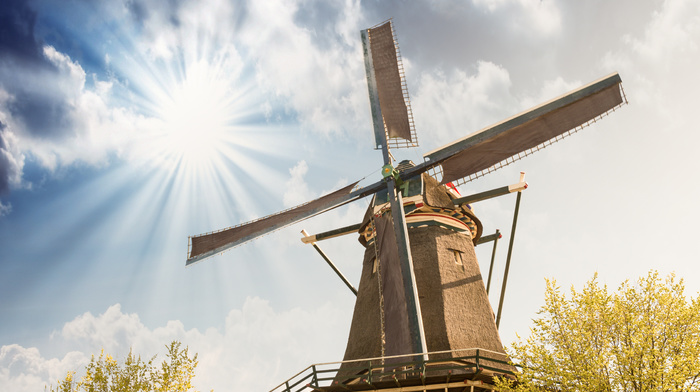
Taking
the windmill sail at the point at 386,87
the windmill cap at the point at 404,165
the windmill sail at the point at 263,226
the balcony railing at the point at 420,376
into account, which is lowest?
the balcony railing at the point at 420,376

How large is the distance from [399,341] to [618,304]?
4.97 m

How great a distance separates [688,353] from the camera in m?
9.65

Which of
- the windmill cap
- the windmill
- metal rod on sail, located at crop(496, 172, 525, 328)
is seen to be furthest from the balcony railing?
the windmill cap

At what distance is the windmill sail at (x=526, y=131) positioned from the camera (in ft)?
47.0

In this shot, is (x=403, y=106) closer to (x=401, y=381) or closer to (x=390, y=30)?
(x=390, y=30)

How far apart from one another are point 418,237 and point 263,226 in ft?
18.6

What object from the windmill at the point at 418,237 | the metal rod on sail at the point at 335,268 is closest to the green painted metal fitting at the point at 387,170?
the windmill at the point at 418,237

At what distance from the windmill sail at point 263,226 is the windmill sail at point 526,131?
8.24 feet

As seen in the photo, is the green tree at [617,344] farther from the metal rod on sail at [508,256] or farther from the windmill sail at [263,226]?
the windmill sail at [263,226]

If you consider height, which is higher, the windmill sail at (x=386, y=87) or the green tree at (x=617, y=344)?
the windmill sail at (x=386, y=87)

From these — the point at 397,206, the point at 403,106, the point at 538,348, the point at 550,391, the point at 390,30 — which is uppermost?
the point at 390,30

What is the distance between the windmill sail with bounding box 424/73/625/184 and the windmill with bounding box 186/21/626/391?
3 centimetres

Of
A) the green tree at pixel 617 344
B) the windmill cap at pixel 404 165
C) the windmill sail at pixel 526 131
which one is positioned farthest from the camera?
the windmill cap at pixel 404 165

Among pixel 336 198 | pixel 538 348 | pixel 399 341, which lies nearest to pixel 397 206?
pixel 336 198
